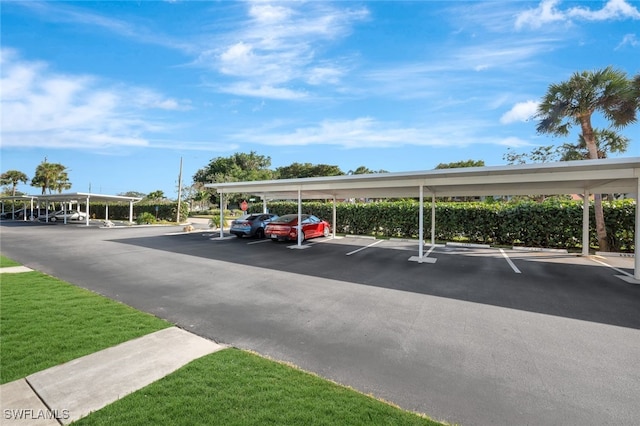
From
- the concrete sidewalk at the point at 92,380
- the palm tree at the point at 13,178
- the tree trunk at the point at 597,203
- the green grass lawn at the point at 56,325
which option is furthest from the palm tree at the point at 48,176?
the tree trunk at the point at 597,203

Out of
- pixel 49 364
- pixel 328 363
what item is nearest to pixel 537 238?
pixel 328 363

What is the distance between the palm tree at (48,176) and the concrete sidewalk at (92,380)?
Answer: 54.0 metres

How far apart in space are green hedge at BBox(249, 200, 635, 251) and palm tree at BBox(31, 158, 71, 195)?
1872 inches

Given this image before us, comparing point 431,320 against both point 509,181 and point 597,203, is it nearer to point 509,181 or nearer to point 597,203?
point 509,181

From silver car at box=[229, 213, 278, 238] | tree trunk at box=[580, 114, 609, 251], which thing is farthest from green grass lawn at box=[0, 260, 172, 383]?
tree trunk at box=[580, 114, 609, 251]

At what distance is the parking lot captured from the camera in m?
2.84

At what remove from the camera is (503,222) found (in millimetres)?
14141

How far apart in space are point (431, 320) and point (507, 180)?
606 centimetres

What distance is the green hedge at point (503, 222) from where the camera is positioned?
39.0 feet

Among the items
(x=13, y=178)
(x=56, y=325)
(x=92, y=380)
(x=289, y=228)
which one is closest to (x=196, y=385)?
(x=92, y=380)

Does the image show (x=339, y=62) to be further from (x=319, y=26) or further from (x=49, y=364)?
(x=49, y=364)

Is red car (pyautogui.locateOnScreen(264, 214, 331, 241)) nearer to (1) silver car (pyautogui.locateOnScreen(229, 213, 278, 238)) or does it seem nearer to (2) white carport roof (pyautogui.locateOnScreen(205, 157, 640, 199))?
(1) silver car (pyautogui.locateOnScreen(229, 213, 278, 238))

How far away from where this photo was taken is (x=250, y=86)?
42.4ft

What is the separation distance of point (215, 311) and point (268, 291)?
4.49 feet
